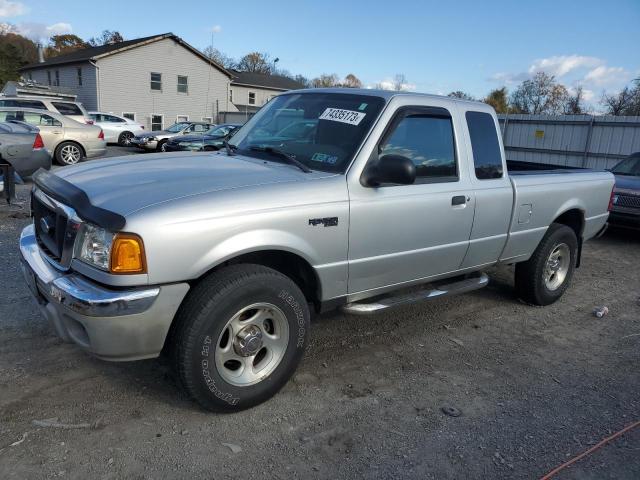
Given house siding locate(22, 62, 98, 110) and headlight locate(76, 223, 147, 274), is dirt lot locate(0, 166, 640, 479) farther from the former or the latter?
house siding locate(22, 62, 98, 110)

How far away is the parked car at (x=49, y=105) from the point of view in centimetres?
1867

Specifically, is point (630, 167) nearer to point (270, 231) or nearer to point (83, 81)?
point (270, 231)

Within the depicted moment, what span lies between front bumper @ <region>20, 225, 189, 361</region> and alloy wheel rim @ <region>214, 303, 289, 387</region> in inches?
14.1

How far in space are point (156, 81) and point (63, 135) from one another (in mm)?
21903

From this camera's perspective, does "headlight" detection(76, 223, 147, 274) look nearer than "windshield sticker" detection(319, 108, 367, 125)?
Yes

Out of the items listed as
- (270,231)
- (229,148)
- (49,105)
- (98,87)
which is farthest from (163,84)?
(270,231)

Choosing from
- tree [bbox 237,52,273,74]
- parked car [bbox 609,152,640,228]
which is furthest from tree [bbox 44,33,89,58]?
parked car [bbox 609,152,640,228]

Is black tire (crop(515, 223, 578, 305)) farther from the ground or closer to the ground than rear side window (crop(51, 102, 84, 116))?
closer to the ground

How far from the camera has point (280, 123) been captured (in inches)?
162

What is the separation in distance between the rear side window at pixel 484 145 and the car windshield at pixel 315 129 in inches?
40.2

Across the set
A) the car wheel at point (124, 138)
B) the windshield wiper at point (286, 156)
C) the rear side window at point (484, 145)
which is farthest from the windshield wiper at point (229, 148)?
the car wheel at point (124, 138)

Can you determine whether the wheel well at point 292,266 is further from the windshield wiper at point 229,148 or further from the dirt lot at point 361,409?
the windshield wiper at point 229,148

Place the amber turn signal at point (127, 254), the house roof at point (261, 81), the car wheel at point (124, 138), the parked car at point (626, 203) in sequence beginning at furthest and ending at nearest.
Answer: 1. the house roof at point (261, 81)
2. the car wheel at point (124, 138)
3. the parked car at point (626, 203)
4. the amber turn signal at point (127, 254)

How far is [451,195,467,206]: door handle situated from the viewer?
3.94 m
